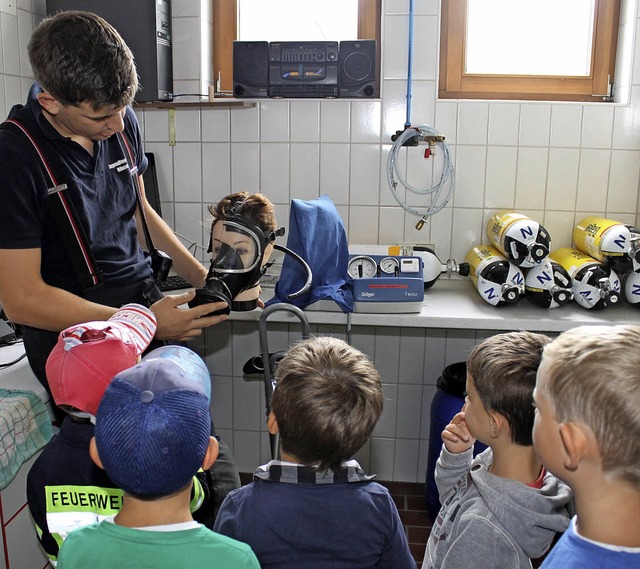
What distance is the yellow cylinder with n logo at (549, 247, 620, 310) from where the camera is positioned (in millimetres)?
2561

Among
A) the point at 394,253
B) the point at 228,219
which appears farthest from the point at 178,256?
the point at 394,253

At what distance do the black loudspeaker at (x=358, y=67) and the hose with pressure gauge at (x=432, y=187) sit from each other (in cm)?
25

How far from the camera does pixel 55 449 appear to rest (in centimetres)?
134

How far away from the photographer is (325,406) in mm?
1145

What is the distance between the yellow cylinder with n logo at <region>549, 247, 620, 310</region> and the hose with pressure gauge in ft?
2.14

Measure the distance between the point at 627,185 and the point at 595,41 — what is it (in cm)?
67

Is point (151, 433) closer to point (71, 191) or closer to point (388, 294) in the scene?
point (71, 191)

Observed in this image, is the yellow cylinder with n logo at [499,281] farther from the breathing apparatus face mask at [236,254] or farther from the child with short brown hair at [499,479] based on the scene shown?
the child with short brown hair at [499,479]

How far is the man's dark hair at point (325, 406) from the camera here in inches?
44.8

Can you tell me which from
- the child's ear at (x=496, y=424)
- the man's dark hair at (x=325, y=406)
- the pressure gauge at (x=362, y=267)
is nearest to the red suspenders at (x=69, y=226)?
the man's dark hair at (x=325, y=406)

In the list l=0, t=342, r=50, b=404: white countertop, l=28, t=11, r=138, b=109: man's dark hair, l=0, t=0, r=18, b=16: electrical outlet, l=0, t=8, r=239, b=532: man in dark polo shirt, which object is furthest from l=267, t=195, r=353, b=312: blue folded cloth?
l=0, t=0, r=18, b=16: electrical outlet

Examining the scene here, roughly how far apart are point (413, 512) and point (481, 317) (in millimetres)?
1002

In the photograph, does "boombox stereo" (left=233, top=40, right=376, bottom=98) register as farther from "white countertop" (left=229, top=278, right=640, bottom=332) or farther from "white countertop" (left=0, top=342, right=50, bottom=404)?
"white countertop" (left=0, top=342, right=50, bottom=404)

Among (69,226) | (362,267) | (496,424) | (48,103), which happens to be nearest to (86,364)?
(69,226)
